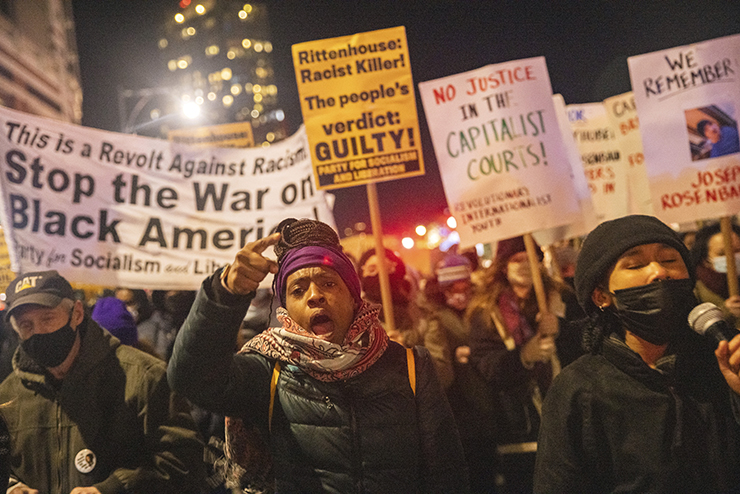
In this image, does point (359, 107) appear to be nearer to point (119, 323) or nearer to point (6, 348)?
point (119, 323)

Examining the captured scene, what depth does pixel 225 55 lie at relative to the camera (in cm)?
10675

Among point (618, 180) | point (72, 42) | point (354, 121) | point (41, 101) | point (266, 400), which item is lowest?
point (266, 400)

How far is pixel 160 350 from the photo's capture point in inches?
205

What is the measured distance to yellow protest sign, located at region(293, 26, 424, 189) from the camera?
15.3ft

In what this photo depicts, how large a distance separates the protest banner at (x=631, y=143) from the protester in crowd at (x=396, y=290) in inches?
105

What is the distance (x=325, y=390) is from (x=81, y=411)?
1.33 meters

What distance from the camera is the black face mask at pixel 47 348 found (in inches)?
117

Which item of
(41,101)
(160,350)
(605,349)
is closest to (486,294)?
(605,349)

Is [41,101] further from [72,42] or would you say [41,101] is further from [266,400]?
[266,400]

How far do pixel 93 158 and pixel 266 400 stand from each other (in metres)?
3.28

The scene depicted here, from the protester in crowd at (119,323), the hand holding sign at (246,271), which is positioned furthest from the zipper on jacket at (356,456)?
the protester in crowd at (119,323)

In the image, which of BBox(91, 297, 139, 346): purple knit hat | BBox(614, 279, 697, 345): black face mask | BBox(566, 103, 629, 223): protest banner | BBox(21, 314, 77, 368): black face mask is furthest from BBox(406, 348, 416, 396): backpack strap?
BBox(566, 103, 629, 223): protest banner

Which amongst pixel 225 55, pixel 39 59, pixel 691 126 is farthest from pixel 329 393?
pixel 225 55

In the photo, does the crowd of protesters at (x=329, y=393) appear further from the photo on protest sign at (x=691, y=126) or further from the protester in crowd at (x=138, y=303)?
the protester in crowd at (x=138, y=303)
